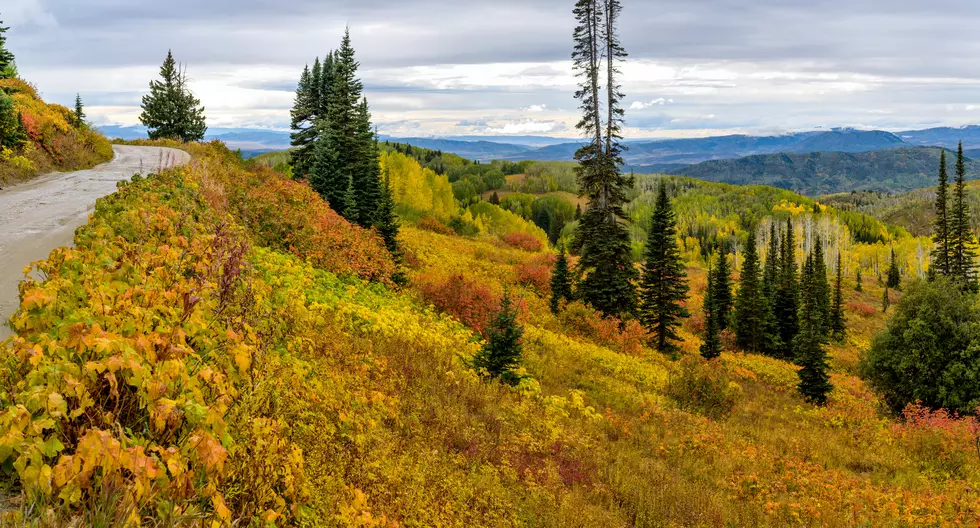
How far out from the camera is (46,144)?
21516mm

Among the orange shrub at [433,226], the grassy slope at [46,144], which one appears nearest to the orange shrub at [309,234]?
the grassy slope at [46,144]

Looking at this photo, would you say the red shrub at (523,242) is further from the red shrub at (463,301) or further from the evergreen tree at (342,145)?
the red shrub at (463,301)

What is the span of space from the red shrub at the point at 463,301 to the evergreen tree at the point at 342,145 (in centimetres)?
1276

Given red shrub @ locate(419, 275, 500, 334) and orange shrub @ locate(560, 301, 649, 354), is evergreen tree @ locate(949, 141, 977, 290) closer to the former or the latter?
orange shrub @ locate(560, 301, 649, 354)

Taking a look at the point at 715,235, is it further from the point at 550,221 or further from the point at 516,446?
the point at 516,446

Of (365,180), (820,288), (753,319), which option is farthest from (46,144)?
(820,288)

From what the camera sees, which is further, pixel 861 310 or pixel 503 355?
pixel 861 310

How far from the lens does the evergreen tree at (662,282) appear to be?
30859 millimetres

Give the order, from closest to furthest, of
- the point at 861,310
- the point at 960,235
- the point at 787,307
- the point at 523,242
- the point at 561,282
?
the point at 561,282 < the point at 960,235 < the point at 787,307 < the point at 523,242 < the point at 861,310

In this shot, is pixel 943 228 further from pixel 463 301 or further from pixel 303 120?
pixel 303 120

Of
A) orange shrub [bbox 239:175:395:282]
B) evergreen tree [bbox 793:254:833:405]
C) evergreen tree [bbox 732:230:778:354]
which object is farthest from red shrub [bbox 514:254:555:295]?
evergreen tree [bbox 732:230:778:354]

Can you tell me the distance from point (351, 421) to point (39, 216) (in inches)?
356

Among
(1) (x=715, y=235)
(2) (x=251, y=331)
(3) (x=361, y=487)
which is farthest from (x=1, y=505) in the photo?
(1) (x=715, y=235)

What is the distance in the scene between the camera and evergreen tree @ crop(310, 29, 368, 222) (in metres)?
34.1
